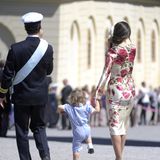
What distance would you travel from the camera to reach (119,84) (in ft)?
40.4

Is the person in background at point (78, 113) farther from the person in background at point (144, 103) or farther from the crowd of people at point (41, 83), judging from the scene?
the person in background at point (144, 103)

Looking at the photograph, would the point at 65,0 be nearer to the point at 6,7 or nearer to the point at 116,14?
the point at 6,7

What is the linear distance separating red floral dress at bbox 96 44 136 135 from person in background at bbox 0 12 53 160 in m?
0.83

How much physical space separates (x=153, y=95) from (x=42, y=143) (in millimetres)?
23443

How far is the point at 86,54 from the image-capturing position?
42.2 m

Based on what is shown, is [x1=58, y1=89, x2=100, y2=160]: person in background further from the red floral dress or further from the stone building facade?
the stone building facade

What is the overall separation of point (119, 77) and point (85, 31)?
29425 mm

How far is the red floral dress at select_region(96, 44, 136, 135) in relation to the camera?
1228cm

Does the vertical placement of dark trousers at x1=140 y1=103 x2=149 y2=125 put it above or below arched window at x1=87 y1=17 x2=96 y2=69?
below

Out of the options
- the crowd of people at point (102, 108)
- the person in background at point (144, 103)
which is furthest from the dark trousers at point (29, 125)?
the person in background at point (144, 103)

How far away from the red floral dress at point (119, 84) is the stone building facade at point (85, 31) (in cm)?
2284

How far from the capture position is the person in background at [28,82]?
39.6ft

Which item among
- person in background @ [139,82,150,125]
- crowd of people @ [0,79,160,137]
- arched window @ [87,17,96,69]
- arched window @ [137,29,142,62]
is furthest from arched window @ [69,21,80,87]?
arched window @ [137,29,142,62]

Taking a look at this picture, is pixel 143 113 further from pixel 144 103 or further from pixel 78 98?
pixel 78 98
